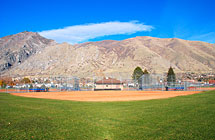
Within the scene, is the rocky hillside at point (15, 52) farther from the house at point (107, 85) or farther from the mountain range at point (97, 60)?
the house at point (107, 85)

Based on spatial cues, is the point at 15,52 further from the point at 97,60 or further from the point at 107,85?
the point at 107,85

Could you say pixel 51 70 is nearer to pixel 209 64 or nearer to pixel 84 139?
pixel 209 64

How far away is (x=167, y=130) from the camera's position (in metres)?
7.69

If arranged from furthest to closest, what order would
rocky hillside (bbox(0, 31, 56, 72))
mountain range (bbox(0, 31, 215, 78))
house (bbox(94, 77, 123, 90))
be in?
rocky hillside (bbox(0, 31, 56, 72))
mountain range (bbox(0, 31, 215, 78))
house (bbox(94, 77, 123, 90))

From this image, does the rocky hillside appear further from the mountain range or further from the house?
the house

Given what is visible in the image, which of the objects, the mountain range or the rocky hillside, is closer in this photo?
the mountain range

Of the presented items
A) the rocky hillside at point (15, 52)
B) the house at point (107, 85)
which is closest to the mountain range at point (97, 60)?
the rocky hillside at point (15, 52)

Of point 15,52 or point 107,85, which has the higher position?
point 15,52

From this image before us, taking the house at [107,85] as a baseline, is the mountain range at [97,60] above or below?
above

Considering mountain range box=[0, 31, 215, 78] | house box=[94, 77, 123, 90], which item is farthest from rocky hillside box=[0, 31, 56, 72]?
house box=[94, 77, 123, 90]

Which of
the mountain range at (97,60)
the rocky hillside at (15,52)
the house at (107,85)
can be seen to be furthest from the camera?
the rocky hillside at (15,52)

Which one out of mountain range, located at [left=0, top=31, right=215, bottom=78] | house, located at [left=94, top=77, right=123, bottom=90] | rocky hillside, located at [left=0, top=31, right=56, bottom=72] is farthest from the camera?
rocky hillside, located at [left=0, top=31, right=56, bottom=72]

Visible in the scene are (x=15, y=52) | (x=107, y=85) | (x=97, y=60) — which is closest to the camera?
(x=107, y=85)

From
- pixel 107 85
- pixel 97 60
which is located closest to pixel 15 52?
pixel 97 60
